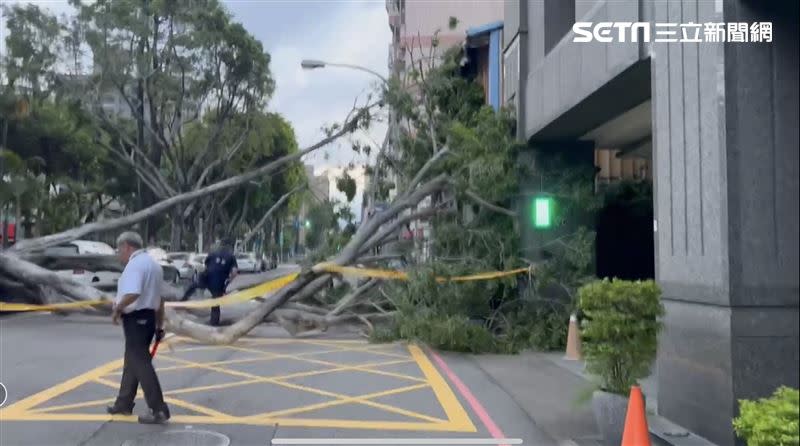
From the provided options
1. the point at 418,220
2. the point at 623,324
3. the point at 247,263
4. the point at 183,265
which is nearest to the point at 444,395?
the point at 623,324

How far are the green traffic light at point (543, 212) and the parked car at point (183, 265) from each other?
1710 cm

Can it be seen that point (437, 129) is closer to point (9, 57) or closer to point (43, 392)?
point (43, 392)

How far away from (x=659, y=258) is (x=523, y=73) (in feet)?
24.7

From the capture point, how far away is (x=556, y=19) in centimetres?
1389

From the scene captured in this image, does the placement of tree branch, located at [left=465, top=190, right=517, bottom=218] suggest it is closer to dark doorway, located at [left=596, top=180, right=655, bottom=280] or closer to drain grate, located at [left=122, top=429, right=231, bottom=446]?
dark doorway, located at [left=596, top=180, right=655, bottom=280]

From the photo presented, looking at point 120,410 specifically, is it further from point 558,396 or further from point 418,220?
point 418,220

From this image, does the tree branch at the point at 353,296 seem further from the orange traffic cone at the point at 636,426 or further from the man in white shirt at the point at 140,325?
the orange traffic cone at the point at 636,426

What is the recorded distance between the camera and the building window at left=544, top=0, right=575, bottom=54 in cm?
1386

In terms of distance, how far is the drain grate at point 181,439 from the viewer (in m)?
7.35

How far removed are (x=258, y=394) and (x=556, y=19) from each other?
772 centimetres

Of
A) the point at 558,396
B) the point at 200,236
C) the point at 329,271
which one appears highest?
the point at 200,236

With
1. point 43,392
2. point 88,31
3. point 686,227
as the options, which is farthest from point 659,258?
point 88,31

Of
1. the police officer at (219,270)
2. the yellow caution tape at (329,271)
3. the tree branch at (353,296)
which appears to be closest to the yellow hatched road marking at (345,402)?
the yellow caution tape at (329,271)

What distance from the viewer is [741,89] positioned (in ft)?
19.5
